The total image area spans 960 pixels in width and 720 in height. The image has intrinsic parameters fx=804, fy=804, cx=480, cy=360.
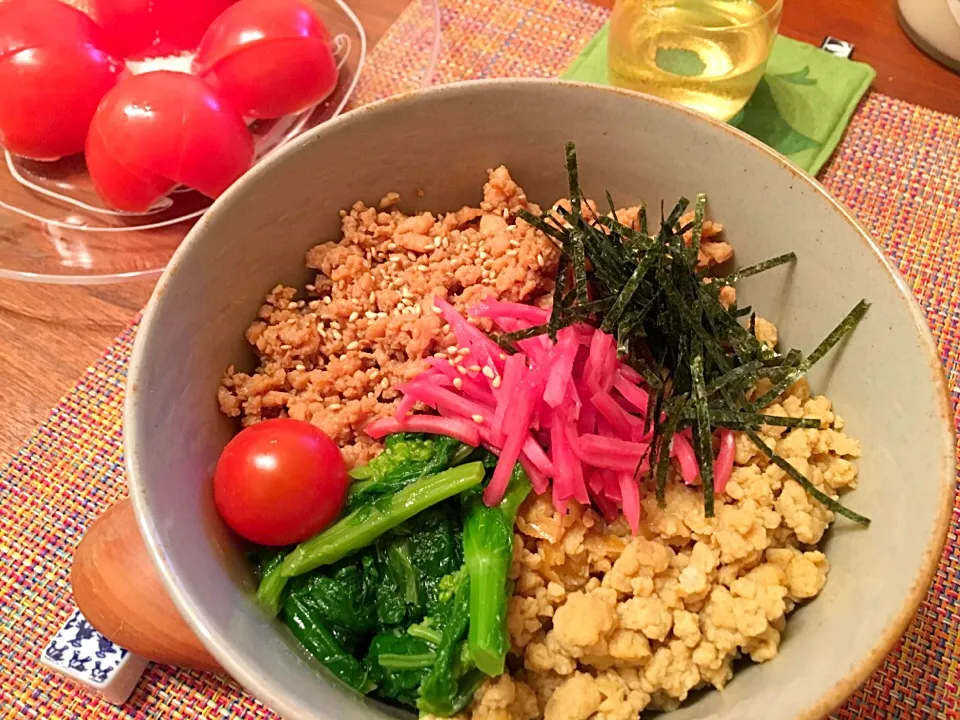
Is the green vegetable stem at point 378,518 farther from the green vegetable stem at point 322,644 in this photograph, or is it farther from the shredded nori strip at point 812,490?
the shredded nori strip at point 812,490

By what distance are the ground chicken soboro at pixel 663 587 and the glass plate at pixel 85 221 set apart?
108 cm

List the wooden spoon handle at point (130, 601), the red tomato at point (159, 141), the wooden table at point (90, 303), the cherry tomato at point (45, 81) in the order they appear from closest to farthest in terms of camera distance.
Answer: the wooden spoon handle at point (130, 601)
the wooden table at point (90, 303)
the red tomato at point (159, 141)
the cherry tomato at point (45, 81)

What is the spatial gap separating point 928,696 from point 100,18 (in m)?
2.17

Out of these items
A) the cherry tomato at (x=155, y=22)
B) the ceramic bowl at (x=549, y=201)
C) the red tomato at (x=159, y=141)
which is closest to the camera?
the ceramic bowl at (x=549, y=201)

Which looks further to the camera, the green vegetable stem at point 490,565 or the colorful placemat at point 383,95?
the colorful placemat at point 383,95

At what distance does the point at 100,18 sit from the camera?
1927mm

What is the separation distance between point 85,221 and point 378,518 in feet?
3.86

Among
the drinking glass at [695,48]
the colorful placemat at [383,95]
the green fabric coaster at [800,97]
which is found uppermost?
the drinking glass at [695,48]

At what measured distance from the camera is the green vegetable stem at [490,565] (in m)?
0.93

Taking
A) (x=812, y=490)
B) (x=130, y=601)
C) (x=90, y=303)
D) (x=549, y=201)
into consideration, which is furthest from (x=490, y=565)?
(x=90, y=303)

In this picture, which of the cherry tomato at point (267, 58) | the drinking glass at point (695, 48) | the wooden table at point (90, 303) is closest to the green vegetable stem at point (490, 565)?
the wooden table at point (90, 303)

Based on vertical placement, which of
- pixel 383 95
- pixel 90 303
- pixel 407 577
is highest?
pixel 383 95

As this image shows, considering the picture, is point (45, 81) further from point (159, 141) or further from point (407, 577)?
point (407, 577)

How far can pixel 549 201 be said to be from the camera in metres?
1.39
